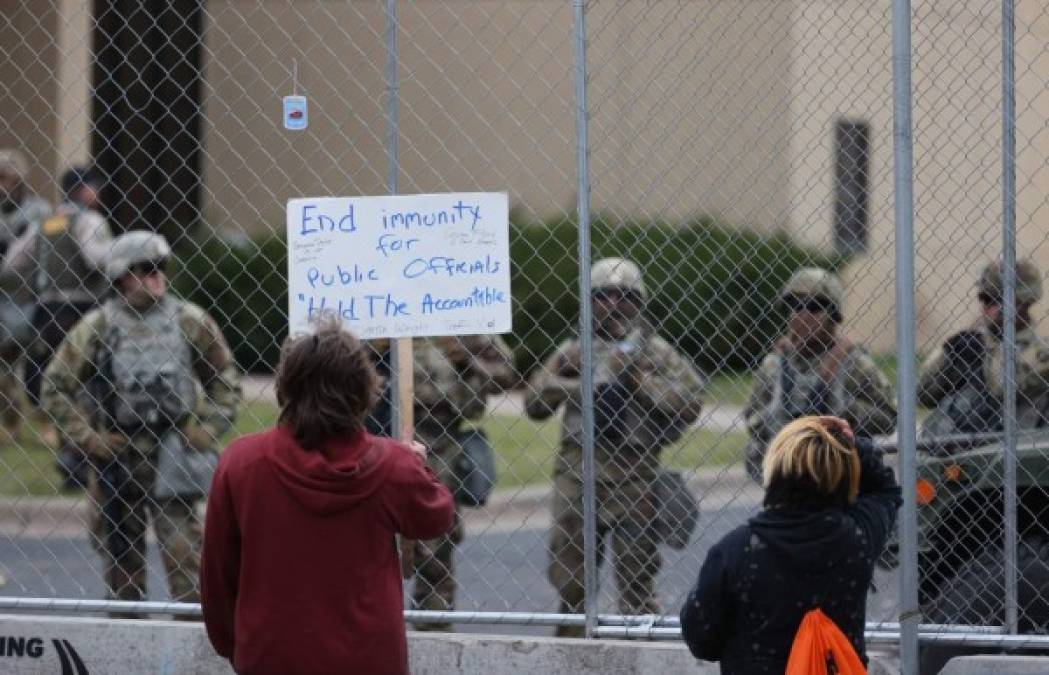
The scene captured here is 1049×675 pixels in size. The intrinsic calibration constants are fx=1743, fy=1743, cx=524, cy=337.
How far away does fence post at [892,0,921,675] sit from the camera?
16.9 ft

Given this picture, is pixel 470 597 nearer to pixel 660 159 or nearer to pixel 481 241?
pixel 481 241

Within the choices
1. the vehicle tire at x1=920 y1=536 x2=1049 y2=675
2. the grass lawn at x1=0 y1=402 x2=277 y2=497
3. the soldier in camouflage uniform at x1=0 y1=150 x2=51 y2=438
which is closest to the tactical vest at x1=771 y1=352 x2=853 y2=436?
the vehicle tire at x1=920 y1=536 x2=1049 y2=675

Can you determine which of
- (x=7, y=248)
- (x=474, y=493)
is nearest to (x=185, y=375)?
(x=474, y=493)

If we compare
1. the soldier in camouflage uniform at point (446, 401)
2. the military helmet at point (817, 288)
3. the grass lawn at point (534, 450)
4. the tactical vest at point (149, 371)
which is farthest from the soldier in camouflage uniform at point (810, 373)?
the grass lawn at point (534, 450)

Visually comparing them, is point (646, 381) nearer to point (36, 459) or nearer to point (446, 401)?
point (446, 401)

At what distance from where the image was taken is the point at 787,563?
4.20 meters

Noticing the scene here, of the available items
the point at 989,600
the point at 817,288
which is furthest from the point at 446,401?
the point at 989,600

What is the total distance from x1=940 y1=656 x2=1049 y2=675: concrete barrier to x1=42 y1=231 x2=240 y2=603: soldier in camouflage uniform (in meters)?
3.08

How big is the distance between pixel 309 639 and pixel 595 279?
3079 mm

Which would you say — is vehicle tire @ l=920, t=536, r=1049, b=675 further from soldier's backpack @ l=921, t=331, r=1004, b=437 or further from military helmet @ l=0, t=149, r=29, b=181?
military helmet @ l=0, t=149, r=29, b=181

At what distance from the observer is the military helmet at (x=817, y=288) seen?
6812mm

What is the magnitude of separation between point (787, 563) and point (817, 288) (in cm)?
280

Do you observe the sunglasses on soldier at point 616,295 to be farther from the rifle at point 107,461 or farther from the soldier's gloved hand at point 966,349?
the rifle at point 107,461

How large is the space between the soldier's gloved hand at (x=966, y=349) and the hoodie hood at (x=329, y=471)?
2.77 metres
